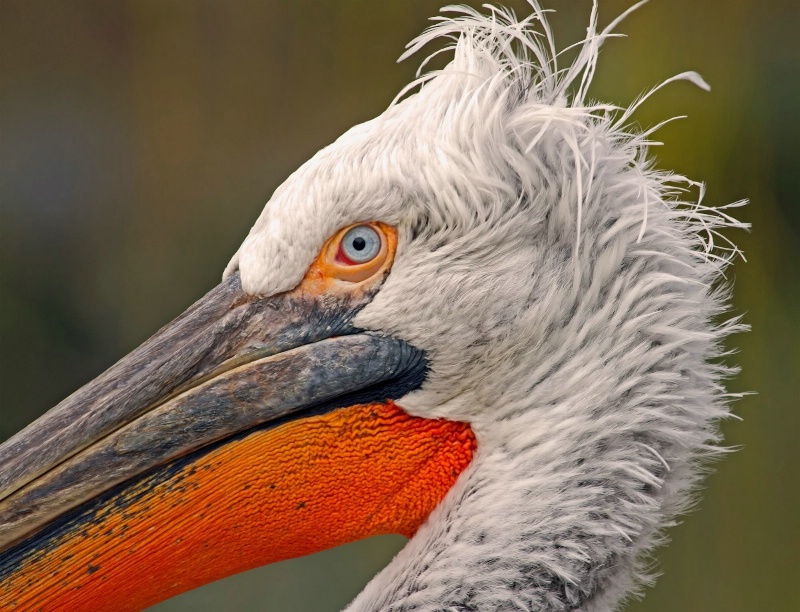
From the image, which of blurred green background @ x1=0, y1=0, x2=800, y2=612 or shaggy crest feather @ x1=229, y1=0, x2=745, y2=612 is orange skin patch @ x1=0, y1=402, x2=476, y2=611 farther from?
blurred green background @ x1=0, y1=0, x2=800, y2=612

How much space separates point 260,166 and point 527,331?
14.9ft

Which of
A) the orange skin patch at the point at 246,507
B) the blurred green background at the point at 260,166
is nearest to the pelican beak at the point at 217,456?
the orange skin patch at the point at 246,507

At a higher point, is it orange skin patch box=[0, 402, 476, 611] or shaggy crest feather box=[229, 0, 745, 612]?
shaggy crest feather box=[229, 0, 745, 612]

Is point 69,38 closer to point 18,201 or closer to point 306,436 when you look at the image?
point 18,201

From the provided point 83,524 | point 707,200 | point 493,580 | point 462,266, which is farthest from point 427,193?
point 707,200

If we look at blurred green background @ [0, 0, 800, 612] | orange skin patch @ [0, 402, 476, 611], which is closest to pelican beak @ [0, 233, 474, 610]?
orange skin patch @ [0, 402, 476, 611]

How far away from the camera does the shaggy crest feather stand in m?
1.78

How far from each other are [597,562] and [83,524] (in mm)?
927

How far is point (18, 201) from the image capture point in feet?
19.5

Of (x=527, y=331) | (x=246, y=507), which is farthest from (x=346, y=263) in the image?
(x=246, y=507)

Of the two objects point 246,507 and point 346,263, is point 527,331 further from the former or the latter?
point 246,507

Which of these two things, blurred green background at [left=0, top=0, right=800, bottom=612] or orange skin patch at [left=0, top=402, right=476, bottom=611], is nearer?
orange skin patch at [left=0, top=402, right=476, bottom=611]

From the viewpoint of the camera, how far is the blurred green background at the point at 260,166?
524 cm

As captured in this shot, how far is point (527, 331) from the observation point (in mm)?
1816
